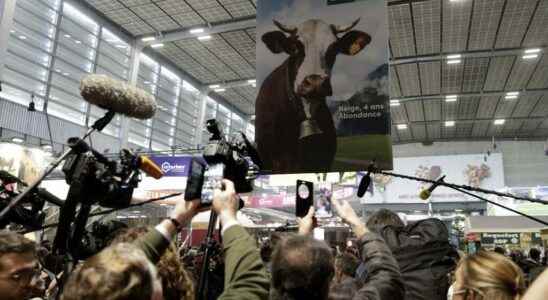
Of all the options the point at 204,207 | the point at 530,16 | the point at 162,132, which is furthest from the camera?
the point at 162,132

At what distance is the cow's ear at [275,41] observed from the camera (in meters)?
3.45

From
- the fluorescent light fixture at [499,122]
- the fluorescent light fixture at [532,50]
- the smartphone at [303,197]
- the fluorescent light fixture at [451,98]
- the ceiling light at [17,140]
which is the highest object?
the fluorescent light fixture at [532,50]

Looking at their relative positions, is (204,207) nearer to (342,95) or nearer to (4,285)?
(4,285)

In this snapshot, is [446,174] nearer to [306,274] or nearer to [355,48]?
[355,48]

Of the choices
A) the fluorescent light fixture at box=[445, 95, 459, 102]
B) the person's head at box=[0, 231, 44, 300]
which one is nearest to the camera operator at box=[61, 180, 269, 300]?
the person's head at box=[0, 231, 44, 300]

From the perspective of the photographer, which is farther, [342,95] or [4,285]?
[342,95]

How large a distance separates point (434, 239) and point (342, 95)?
1271 mm

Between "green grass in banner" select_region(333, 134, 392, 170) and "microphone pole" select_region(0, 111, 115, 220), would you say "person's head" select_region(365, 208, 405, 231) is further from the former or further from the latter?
"microphone pole" select_region(0, 111, 115, 220)

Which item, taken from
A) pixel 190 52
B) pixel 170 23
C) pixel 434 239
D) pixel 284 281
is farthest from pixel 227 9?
pixel 284 281

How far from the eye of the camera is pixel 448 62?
13828 mm

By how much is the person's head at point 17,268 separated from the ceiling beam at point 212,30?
10.7 m

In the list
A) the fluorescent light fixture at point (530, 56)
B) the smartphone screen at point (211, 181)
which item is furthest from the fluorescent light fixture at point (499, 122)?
the smartphone screen at point (211, 181)

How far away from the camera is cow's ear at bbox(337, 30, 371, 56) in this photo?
3.29 meters

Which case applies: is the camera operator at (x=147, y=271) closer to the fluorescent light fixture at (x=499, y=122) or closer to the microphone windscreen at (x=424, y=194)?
the microphone windscreen at (x=424, y=194)
